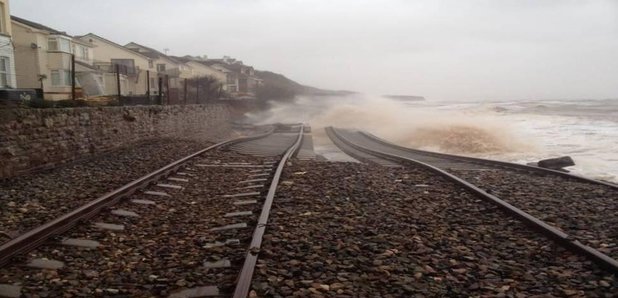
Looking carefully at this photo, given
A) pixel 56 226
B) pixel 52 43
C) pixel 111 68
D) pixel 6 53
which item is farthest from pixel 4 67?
pixel 56 226

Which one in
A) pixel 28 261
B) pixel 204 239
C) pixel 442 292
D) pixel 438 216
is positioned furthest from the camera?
pixel 438 216

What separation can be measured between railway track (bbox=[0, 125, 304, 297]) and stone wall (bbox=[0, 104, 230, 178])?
3.20 metres

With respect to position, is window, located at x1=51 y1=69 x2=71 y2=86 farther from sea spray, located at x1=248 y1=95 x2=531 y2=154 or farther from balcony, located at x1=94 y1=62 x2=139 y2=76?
sea spray, located at x1=248 y1=95 x2=531 y2=154

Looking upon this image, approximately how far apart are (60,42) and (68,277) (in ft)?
134

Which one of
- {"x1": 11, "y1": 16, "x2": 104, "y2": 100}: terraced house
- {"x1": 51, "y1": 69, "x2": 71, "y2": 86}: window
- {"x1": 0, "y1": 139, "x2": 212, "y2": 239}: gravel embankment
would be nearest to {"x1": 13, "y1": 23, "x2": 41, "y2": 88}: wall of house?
{"x1": 11, "y1": 16, "x2": 104, "y2": 100}: terraced house

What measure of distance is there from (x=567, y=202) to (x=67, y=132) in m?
10.7

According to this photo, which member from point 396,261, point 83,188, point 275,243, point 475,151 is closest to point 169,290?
point 275,243

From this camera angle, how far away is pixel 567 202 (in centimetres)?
751

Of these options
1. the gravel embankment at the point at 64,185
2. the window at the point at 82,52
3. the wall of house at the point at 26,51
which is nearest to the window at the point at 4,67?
the wall of house at the point at 26,51

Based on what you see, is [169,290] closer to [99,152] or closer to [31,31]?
[99,152]

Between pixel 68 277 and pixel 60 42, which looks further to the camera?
pixel 60 42

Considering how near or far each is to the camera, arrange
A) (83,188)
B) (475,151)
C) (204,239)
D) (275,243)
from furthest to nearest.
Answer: (475,151), (83,188), (204,239), (275,243)

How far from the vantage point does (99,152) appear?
Result: 44.3ft

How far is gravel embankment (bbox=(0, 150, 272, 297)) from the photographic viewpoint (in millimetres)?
4039
